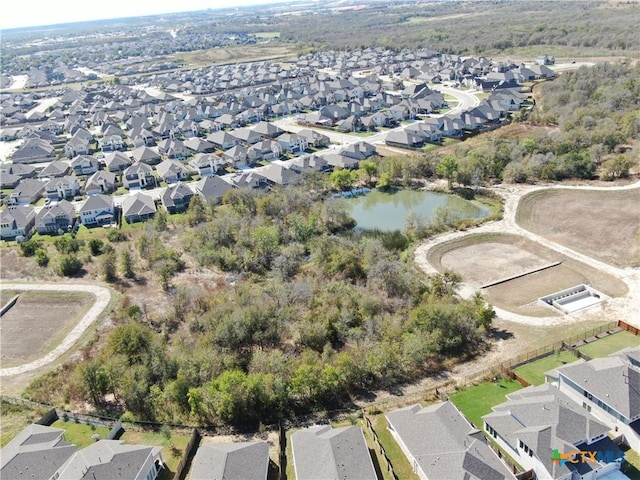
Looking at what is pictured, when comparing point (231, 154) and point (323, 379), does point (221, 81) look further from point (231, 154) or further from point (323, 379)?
point (323, 379)

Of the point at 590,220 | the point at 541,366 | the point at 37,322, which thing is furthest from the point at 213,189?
the point at 541,366

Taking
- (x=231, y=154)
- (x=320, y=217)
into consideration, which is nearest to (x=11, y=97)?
(x=231, y=154)

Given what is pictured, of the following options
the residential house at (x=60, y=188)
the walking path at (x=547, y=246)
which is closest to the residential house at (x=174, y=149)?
the residential house at (x=60, y=188)

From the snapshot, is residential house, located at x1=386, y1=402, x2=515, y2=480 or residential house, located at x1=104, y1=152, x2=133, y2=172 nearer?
residential house, located at x1=386, y1=402, x2=515, y2=480

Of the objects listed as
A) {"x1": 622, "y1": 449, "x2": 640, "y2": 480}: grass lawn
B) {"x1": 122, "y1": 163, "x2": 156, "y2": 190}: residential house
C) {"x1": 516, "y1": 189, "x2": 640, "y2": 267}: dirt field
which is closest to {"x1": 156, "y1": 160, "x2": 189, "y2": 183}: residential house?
{"x1": 122, "y1": 163, "x2": 156, "y2": 190}: residential house

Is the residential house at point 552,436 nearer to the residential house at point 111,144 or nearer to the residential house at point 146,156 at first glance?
the residential house at point 146,156

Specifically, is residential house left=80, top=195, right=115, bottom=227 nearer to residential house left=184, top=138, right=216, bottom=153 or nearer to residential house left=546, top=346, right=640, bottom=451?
residential house left=184, top=138, right=216, bottom=153

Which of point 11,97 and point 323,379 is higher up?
point 11,97
